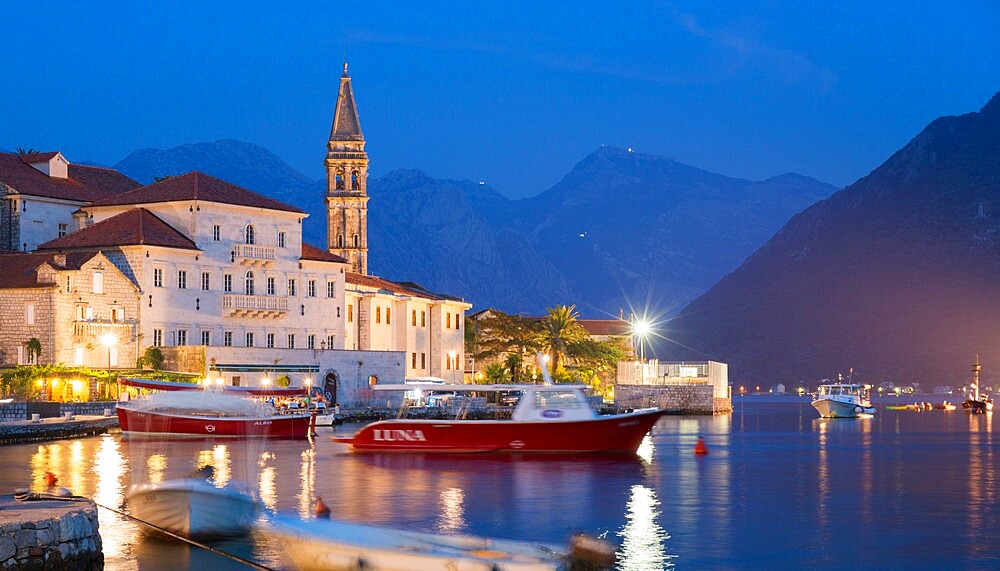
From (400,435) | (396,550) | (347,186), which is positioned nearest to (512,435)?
(400,435)

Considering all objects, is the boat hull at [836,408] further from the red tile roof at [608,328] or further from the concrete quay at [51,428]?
the concrete quay at [51,428]

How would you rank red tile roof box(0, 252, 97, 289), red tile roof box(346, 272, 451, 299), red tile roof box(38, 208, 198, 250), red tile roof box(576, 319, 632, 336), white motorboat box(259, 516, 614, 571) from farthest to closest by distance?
red tile roof box(576, 319, 632, 336)
red tile roof box(346, 272, 451, 299)
red tile roof box(38, 208, 198, 250)
red tile roof box(0, 252, 97, 289)
white motorboat box(259, 516, 614, 571)

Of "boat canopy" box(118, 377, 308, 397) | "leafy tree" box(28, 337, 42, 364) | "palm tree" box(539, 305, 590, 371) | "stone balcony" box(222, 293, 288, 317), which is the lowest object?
"boat canopy" box(118, 377, 308, 397)

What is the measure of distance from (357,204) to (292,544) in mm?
100598

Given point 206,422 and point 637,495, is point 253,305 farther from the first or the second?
point 637,495

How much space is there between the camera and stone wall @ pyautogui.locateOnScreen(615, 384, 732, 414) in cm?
11562

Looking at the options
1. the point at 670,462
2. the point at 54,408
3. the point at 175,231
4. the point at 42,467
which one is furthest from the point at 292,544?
the point at 175,231

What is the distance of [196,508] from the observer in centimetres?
2900

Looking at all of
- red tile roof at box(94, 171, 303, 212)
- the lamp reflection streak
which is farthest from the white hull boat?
red tile roof at box(94, 171, 303, 212)

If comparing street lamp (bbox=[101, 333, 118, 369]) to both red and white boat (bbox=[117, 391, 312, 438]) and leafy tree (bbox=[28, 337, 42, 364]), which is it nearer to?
leafy tree (bbox=[28, 337, 42, 364])

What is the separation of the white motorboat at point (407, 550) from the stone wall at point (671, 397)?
3634 inches

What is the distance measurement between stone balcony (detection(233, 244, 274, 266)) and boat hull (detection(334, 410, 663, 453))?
3447cm

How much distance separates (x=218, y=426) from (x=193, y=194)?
24902 millimetres

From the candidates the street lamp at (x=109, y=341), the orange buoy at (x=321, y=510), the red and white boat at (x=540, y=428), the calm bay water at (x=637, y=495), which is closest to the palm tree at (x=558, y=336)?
the street lamp at (x=109, y=341)
